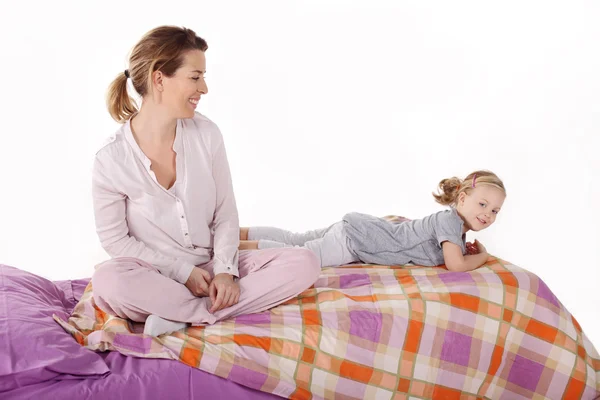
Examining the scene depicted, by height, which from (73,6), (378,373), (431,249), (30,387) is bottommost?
(30,387)

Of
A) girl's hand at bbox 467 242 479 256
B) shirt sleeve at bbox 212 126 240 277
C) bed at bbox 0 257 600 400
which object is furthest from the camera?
girl's hand at bbox 467 242 479 256

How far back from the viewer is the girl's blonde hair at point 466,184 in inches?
112

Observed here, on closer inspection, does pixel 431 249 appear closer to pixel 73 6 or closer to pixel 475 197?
pixel 475 197

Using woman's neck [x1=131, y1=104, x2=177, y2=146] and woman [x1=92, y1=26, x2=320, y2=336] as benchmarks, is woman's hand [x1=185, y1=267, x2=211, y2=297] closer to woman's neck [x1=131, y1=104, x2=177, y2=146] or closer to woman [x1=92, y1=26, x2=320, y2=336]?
woman [x1=92, y1=26, x2=320, y2=336]

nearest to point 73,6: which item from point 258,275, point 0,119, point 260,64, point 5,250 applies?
point 0,119

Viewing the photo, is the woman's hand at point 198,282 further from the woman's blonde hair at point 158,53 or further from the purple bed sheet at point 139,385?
the woman's blonde hair at point 158,53

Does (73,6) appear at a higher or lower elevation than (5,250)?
higher

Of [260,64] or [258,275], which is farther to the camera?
[260,64]

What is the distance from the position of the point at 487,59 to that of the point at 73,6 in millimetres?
2214

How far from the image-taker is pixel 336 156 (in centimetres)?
434

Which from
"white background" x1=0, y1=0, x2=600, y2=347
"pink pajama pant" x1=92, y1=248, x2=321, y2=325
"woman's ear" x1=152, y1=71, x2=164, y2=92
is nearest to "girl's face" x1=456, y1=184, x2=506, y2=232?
"pink pajama pant" x1=92, y1=248, x2=321, y2=325

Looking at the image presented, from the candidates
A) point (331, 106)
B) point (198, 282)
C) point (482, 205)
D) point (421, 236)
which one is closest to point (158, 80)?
point (198, 282)

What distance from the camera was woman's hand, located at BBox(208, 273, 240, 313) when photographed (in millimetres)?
A: 2510

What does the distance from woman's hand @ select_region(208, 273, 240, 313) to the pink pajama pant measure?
22 mm
